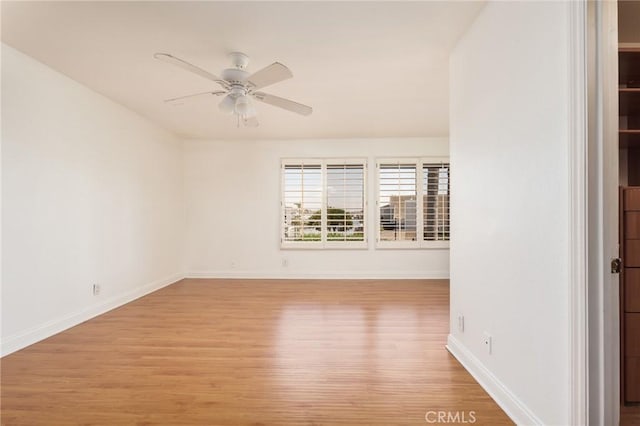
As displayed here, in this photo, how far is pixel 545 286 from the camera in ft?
4.55

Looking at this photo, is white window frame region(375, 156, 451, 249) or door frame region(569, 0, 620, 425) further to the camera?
white window frame region(375, 156, 451, 249)

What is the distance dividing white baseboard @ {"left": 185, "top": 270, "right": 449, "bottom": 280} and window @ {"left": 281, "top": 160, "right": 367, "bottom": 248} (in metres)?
0.50

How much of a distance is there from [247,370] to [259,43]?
8.06 feet

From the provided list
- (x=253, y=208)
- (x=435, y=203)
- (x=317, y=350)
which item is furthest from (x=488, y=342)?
(x=253, y=208)

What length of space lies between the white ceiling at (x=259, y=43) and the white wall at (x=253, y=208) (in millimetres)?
1679

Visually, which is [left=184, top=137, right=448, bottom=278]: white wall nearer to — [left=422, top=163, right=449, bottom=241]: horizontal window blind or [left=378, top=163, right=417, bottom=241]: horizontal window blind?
[left=378, top=163, right=417, bottom=241]: horizontal window blind

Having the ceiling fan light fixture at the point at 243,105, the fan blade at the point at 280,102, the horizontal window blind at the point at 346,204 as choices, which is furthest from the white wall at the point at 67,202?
the horizontal window blind at the point at 346,204

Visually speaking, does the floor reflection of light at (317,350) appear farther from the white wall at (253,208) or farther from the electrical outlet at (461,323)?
the white wall at (253,208)

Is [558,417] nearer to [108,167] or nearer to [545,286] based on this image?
[545,286]

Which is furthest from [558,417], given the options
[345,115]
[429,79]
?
[345,115]

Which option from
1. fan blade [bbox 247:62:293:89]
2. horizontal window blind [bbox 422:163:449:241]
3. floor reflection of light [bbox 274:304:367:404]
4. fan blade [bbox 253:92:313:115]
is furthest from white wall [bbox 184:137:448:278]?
fan blade [bbox 247:62:293:89]

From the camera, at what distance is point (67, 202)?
3006mm

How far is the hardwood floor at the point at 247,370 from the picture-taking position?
169 centimetres

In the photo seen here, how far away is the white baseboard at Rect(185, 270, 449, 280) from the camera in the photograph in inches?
205
